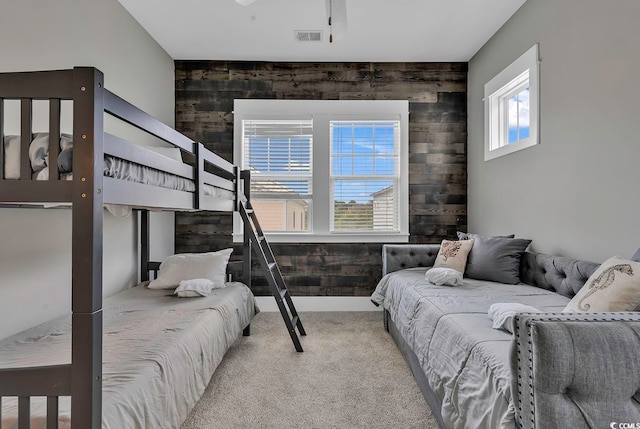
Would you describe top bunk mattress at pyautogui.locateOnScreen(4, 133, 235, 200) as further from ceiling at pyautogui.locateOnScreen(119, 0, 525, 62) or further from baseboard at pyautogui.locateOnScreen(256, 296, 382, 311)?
baseboard at pyautogui.locateOnScreen(256, 296, 382, 311)

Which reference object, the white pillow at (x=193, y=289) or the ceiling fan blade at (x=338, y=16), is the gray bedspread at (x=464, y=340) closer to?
the white pillow at (x=193, y=289)

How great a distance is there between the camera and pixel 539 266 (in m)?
2.59

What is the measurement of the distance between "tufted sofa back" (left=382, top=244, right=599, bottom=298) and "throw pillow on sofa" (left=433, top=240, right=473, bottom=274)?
231 millimetres

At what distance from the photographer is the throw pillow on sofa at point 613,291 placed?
1.51 meters

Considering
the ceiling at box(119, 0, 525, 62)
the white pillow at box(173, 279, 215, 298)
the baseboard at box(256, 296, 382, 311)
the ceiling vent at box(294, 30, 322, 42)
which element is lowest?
the baseboard at box(256, 296, 382, 311)

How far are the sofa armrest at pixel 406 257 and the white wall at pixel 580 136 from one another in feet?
2.43

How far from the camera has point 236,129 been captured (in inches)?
156

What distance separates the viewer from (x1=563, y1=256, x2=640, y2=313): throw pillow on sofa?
59.6 inches

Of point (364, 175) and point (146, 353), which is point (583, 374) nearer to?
point (146, 353)

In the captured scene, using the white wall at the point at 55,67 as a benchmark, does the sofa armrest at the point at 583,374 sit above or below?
below

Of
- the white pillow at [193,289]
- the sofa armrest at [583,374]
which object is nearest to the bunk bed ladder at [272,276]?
the white pillow at [193,289]

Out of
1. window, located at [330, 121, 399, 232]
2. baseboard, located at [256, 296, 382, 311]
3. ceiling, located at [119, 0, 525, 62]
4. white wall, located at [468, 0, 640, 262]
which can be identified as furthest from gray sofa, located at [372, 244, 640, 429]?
ceiling, located at [119, 0, 525, 62]

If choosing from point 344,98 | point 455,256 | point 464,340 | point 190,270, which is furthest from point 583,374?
point 344,98

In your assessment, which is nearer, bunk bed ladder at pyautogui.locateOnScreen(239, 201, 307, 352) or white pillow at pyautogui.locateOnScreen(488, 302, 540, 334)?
white pillow at pyautogui.locateOnScreen(488, 302, 540, 334)
